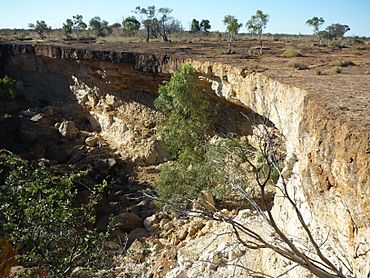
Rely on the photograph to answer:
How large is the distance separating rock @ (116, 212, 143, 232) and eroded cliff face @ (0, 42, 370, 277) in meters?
3.50

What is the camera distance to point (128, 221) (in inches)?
540

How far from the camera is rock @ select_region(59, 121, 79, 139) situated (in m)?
21.4

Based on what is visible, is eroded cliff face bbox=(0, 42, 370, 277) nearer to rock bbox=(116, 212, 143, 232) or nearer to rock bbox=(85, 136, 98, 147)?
rock bbox=(85, 136, 98, 147)

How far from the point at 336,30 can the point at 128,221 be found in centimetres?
3571

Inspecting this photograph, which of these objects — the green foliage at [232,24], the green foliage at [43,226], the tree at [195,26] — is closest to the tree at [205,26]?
the tree at [195,26]

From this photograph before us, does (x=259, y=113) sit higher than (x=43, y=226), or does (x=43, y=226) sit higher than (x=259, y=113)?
(x=259, y=113)

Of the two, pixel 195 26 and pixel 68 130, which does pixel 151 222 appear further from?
pixel 195 26

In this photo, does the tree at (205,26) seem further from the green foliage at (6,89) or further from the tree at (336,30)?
the green foliage at (6,89)

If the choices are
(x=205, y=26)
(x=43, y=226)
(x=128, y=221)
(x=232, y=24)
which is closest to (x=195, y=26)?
(x=205, y=26)

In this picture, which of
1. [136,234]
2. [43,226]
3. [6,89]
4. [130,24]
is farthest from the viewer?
[130,24]

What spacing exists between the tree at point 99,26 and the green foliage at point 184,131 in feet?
97.3

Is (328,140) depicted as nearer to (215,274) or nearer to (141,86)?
(215,274)

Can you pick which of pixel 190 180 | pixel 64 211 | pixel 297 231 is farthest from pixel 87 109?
pixel 297 231

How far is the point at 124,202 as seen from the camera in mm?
15742
